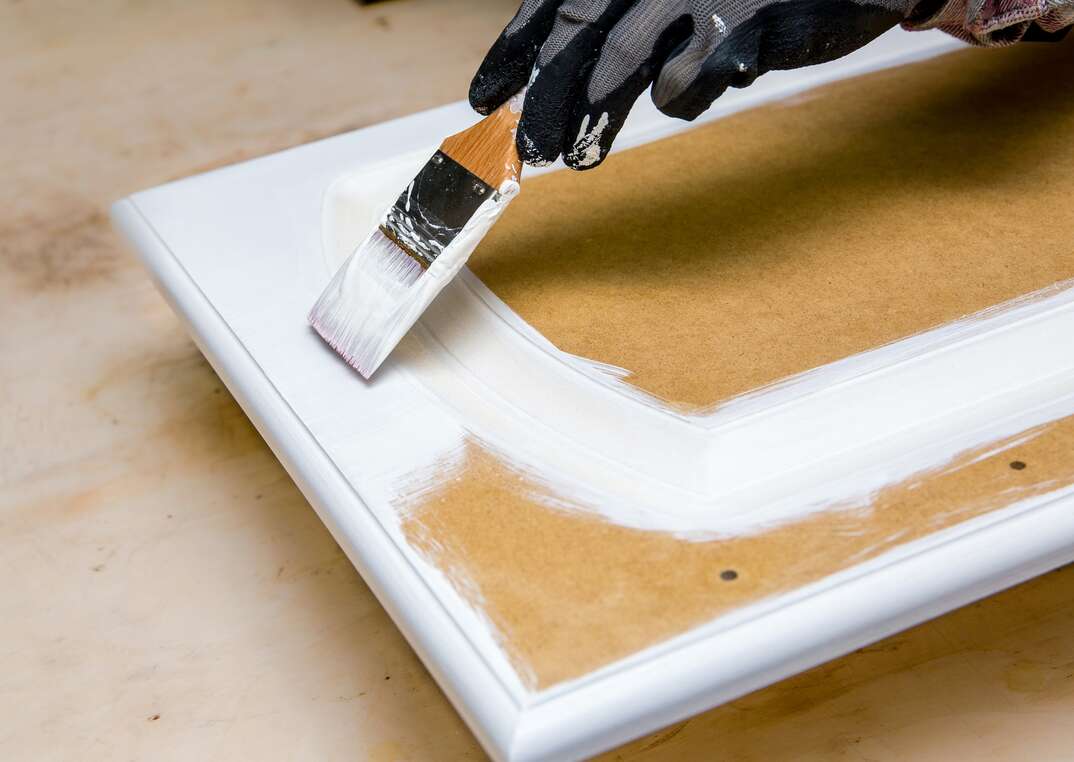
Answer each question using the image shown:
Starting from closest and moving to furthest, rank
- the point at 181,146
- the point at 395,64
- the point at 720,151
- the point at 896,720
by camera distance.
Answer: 1. the point at 896,720
2. the point at 720,151
3. the point at 181,146
4. the point at 395,64

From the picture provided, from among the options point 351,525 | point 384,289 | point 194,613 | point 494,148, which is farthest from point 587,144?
point 194,613

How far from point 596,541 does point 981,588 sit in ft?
1.05

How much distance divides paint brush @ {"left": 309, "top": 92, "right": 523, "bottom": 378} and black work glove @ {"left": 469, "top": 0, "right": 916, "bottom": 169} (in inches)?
1.4

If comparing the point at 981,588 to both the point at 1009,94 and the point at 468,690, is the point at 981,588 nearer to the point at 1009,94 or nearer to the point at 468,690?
the point at 468,690

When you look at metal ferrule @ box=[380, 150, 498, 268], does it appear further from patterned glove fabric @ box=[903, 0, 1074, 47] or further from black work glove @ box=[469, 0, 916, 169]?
patterned glove fabric @ box=[903, 0, 1074, 47]

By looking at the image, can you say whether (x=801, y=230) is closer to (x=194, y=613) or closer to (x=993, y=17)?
(x=993, y=17)

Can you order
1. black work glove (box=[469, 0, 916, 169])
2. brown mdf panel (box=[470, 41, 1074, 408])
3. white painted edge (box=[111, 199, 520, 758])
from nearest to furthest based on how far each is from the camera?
white painted edge (box=[111, 199, 520, 758])
black work glove (box=[469, 0, 916, 169])
brown mdf panel (box=[470, 41, 1074, 408])

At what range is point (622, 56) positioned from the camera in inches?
46.1

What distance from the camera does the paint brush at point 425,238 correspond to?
3.97 feet

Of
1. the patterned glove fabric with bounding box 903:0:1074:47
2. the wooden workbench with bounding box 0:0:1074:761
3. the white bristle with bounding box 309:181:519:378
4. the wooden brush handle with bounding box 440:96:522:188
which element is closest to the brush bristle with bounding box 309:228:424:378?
the white bristle with bounding box 309:181:519:378

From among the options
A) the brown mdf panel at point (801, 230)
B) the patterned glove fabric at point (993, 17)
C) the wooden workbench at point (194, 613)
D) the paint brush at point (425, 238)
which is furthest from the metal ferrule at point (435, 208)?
the patterned glove fabric at point (993, 17)

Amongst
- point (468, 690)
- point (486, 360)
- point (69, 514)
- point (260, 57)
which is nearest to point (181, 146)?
point (260, 57)

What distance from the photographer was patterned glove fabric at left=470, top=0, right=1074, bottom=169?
3.84ft

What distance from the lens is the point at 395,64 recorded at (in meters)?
2.45
